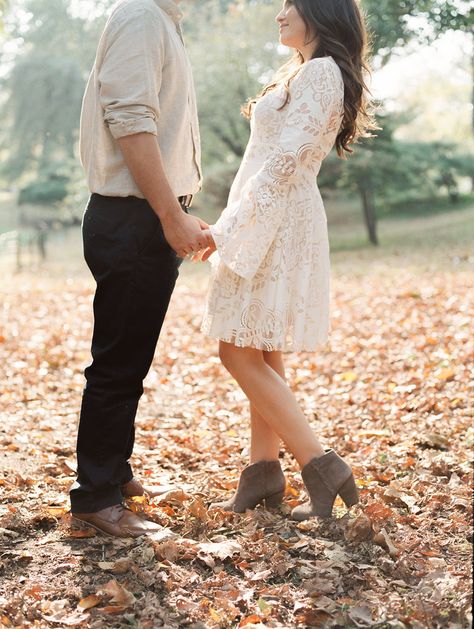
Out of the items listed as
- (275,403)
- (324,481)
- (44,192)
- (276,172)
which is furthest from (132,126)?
(44,192)

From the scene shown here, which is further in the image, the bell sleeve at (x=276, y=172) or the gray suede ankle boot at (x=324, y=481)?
the gray suede ankle boot at (x=324, y=481)

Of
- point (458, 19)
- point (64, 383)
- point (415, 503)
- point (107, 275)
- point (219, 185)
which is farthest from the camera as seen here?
point (219, 185)

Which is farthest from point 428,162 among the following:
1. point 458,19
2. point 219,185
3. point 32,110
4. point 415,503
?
point 415,503

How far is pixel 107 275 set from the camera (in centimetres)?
308

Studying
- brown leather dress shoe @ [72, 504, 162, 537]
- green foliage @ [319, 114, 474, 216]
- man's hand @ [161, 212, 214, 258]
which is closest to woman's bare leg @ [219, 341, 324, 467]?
man's hand @ [161, 212, 214, 258]

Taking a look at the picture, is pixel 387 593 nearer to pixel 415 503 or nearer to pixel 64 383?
pixel 415 503

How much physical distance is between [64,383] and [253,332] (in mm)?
3696

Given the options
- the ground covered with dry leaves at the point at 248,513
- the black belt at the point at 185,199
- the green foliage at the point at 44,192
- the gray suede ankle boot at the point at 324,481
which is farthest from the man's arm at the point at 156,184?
the green foliage at the point at 44,192

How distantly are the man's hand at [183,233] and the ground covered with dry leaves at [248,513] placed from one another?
114cm

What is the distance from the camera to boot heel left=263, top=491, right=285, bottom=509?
11.9 ft

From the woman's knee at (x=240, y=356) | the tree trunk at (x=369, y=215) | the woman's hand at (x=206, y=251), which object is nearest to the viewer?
the woman's hand at (x=206, y=251)

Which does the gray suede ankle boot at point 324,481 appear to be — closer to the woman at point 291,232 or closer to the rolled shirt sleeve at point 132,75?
the woman at point 291,232

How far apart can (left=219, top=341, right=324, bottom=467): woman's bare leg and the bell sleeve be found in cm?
40

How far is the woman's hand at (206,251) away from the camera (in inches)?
124
